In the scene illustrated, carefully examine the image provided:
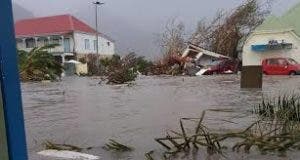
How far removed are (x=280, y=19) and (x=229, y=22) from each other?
6.82 meters

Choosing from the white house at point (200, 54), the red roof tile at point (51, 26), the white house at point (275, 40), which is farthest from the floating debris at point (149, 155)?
the red roof tile at point (51, 26)

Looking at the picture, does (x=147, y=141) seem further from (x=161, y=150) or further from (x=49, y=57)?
(x=49, y=57)

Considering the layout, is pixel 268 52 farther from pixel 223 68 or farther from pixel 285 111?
pixel 285 111

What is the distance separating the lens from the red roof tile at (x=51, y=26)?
7169 cm

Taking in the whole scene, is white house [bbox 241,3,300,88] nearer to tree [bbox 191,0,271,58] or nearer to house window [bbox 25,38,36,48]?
tree [bbox 191,0,271,58]

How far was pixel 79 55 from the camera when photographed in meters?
72.1

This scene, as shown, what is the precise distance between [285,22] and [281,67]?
11.3 m

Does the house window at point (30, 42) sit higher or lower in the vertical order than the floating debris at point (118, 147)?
higher

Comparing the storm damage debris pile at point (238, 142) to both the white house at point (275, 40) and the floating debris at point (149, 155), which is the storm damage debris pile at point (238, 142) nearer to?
the floating debris at point (149, 155)

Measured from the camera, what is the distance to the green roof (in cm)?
5038

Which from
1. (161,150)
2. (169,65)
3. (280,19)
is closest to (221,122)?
(161,150)

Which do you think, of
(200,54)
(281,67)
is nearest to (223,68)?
(200,54)

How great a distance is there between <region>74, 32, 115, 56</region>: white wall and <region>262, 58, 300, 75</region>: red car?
34.3 meters

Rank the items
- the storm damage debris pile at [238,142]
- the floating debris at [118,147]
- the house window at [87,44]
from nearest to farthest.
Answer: the storm damage debris pile at [238,142] → the floating debris at [118,147] → the house window at [87,44]
